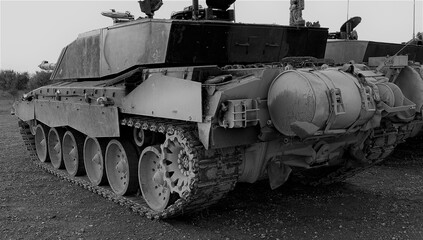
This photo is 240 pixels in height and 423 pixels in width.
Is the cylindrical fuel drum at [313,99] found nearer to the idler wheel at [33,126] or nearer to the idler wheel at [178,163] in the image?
the idler wheel at [178,163]

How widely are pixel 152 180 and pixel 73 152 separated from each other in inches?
106

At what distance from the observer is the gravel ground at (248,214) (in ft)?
18.0

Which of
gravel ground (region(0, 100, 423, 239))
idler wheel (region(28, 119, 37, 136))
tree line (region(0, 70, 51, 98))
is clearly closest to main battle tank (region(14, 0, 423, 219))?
gravel ground (region(0, 100, 423, 239))

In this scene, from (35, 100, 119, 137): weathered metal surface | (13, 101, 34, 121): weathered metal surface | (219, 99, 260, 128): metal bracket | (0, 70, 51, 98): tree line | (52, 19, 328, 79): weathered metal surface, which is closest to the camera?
(219, 99, 260, 128): metal bracket

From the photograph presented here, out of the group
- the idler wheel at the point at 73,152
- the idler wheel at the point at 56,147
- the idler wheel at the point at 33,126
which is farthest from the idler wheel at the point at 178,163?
the idler wheel at the point at 33,126

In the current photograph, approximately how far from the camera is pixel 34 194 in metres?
7.55

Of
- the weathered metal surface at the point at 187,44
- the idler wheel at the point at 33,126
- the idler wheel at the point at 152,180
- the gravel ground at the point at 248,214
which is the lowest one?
the gravel ground at the point at 248,214

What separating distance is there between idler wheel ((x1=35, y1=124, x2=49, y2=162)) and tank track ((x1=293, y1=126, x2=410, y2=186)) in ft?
17.2

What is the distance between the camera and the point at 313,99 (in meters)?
4.52

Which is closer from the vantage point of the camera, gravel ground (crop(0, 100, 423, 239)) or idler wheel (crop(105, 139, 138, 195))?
gravel ground (crop(0, 100, 423, 239))

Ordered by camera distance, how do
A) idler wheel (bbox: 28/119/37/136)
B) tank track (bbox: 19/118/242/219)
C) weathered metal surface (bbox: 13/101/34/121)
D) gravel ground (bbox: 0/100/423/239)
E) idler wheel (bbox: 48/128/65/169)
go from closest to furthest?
tank track (bbox: 19/118/242/219)
gravel ground (bbox: 0/100/423/239)
idler wheel (bbox: 48/128/65/169)
weathered metal surface (bbox: 13/101/34/121)
idler wheel (bbox: 28/119/37/136)

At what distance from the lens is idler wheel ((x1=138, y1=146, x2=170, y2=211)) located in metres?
6.00

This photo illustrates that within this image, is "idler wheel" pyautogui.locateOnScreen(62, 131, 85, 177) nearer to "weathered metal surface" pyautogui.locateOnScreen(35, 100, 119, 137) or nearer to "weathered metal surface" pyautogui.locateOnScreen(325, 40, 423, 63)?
"weathered metal surface" pyautogui.locateOnScreen(35, 100, 119, 137)

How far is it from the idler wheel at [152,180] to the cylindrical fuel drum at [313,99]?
70.8 inches
